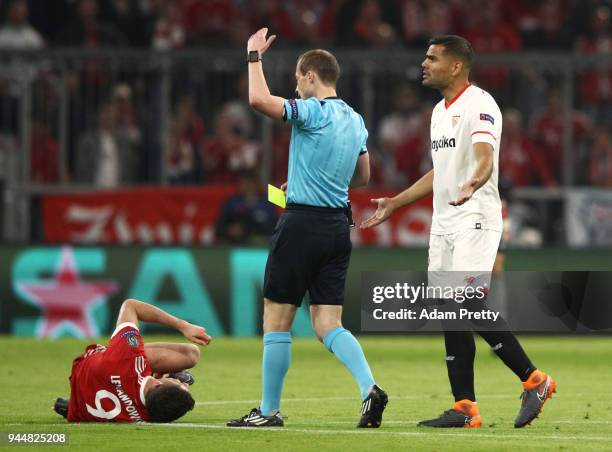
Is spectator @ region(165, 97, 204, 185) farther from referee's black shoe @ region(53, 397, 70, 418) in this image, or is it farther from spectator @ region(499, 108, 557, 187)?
referee's black shoe @ region(53, 397, 70, 418)

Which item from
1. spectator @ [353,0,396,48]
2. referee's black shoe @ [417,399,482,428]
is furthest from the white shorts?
spectator @ [353,0,396,48]

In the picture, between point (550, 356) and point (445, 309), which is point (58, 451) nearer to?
point (445, 309)

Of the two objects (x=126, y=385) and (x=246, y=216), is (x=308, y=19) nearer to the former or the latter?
(x=246, y=216)

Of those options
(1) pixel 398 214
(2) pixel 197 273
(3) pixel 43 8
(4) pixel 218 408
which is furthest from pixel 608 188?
(4) pixel 218 408

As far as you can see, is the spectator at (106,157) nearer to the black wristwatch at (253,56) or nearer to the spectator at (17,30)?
the spectator at (17,30)

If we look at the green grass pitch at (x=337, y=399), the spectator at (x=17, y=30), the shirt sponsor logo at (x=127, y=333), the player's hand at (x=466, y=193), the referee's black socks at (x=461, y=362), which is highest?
the spectator at (x=17, y=30)

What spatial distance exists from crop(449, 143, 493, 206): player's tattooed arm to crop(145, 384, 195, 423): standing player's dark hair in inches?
83.1

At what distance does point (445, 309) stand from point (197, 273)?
31.8 ft

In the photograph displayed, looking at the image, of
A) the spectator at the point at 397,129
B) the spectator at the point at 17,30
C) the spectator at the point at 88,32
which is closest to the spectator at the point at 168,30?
the spectator at the point at 88,32

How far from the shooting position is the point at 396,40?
23.2m

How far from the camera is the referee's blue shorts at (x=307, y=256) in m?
9.84

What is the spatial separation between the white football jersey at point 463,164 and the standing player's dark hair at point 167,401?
2.04 meters

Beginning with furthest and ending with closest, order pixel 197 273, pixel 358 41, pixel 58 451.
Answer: pixel 358 41, pixel 197 273, pixel 58 451

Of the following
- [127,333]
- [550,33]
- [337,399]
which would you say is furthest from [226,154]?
[127,333]
